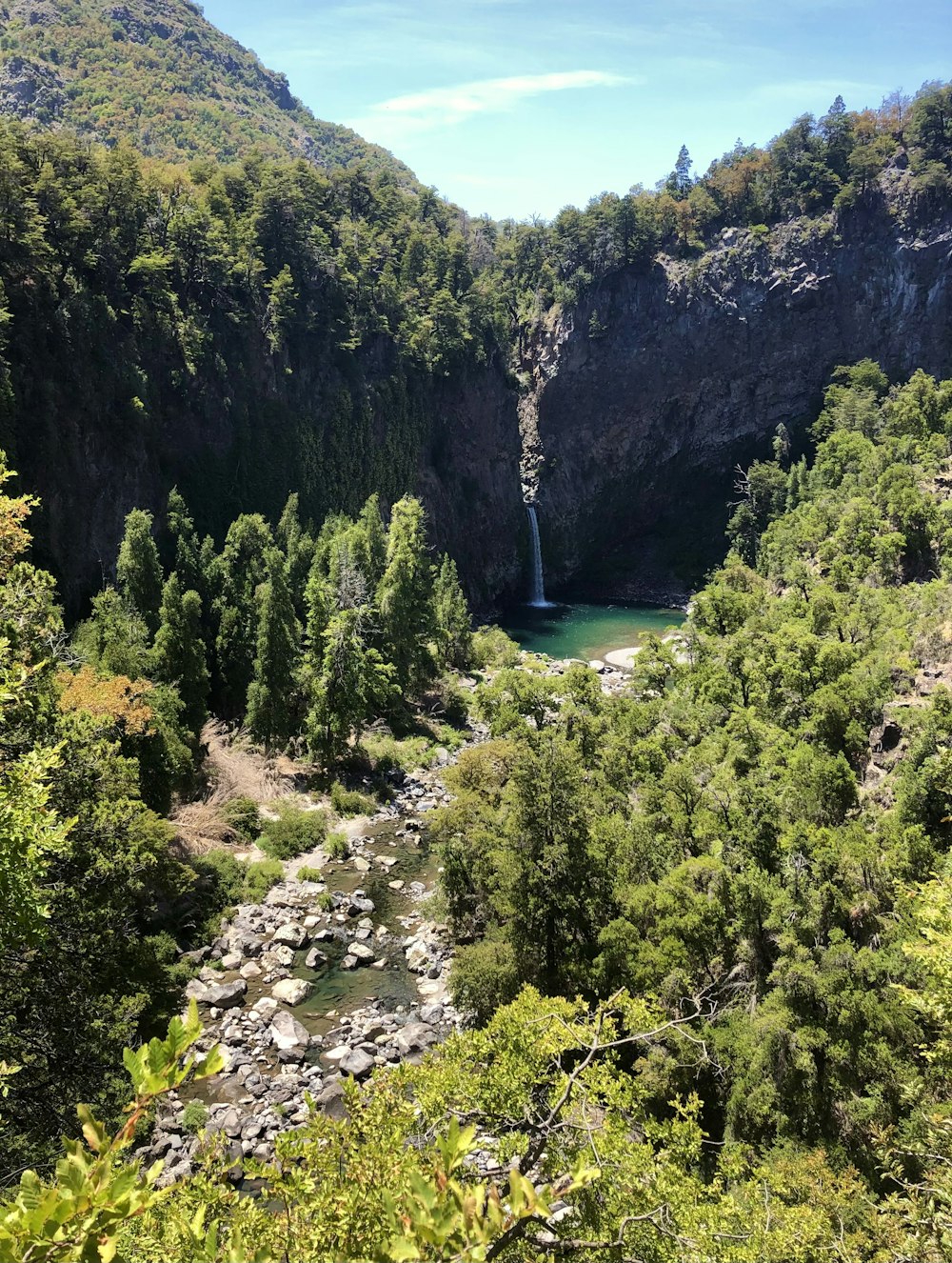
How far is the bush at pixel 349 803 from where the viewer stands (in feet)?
122

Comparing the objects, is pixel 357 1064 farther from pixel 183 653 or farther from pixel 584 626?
pixel 584 626

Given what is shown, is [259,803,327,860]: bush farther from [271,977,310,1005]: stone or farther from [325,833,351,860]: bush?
[271,977,310,1005]: stone

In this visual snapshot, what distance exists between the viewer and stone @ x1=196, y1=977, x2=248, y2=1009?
79.3ft

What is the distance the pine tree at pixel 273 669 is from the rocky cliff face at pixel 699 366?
47.6 m

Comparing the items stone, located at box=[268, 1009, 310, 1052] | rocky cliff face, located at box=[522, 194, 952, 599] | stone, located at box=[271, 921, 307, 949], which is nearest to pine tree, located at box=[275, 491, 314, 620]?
stone, located at box=[271, 921, 307, 949]

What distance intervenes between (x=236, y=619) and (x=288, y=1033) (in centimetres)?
2480

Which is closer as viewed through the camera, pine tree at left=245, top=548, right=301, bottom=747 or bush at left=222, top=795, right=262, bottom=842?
bush at left=222, top=795, right=262, bottom=842

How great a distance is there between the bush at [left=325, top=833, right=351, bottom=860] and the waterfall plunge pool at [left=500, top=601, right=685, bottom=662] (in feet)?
107

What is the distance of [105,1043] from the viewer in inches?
611

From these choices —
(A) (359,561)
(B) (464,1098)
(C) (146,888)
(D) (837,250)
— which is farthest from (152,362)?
(D) (837,250)

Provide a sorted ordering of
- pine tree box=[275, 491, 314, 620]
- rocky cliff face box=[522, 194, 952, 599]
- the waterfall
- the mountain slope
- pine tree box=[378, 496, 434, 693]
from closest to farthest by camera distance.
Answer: pine tree box=[378, 496, 434, 693]
pine tree box=[275, 491, 314, 620]
rocky cliff face box=[522, 194, 952, 599]
the waterfall
the mountain slope

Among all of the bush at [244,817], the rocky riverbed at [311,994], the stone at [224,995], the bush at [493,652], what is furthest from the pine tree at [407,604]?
the stone at [224,995]

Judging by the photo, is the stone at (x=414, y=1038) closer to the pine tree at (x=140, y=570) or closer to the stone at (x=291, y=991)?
the stone at (x=291, y=991)

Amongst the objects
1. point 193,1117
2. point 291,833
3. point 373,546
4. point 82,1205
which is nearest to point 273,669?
point 291,833
